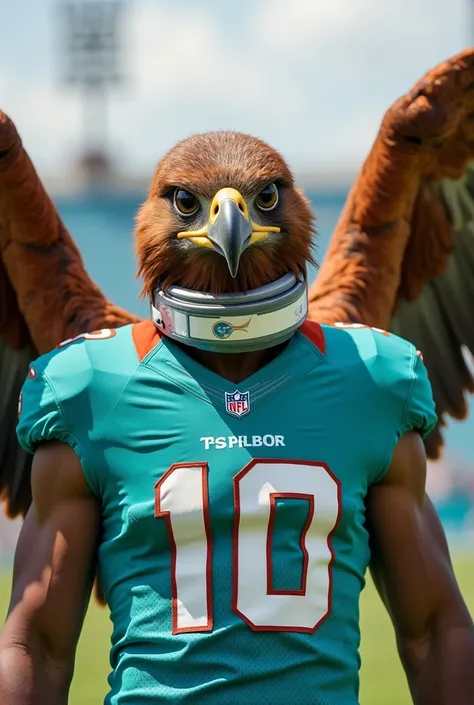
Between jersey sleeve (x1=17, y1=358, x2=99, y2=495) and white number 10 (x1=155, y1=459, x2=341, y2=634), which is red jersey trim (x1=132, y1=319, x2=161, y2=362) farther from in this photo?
white number 10 (x1=155, y1=459, x2=341, y2=634)

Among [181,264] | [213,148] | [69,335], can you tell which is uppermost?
[213,148]

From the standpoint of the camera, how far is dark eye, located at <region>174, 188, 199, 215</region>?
302 cm

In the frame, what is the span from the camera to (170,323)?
9.86 feet

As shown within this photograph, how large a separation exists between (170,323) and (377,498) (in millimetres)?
658

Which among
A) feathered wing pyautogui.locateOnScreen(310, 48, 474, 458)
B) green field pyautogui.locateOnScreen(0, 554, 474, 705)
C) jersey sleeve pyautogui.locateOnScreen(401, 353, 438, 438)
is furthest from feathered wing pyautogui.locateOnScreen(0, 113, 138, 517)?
green field pyautogui.locateOnScreen(0, 554, 474, 705)

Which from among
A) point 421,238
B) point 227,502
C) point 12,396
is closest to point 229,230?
point 227,502

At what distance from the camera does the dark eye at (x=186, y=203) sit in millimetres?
3020

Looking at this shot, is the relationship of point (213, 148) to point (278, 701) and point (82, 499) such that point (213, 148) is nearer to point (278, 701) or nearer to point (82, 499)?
point (82, 499)

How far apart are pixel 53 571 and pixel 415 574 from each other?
863mm

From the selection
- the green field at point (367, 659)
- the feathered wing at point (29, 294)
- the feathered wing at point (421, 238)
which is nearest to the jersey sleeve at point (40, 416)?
the feathered wing at point (29, 294)

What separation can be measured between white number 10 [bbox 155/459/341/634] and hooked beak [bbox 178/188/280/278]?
48 centimetres

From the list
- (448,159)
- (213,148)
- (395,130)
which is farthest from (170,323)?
(448,159)

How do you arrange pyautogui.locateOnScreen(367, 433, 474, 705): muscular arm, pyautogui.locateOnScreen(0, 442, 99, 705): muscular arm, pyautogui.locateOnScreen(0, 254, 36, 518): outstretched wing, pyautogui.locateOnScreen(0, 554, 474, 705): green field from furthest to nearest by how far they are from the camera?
pyautogui.locateOnScreen(0, 554, 474, 705): green field < pyautogui.locateOnScreen(0, 254, 36, 518): outstretched wing < pyautogui.locateOnScreen(367, 433, 474, 705): muscular arm < pyautogui.locateOnScreen(0, 442, 99, 705): muscular arm

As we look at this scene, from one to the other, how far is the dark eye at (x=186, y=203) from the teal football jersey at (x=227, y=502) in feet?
1.07
